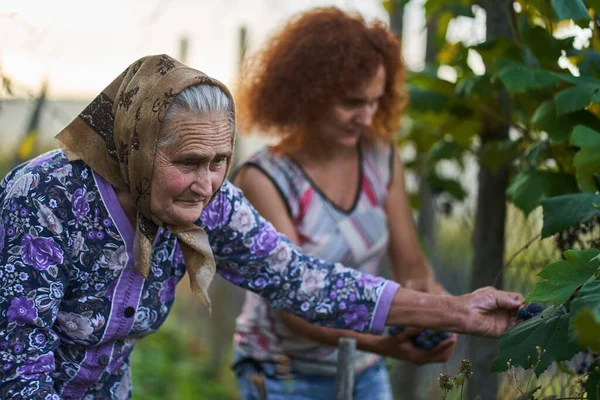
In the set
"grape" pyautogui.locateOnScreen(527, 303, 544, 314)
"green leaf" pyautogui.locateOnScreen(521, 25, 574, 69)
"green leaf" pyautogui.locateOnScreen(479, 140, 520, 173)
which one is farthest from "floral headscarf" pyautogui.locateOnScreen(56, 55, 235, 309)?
"green leaf" pyautogui.locateOnScreen(479, 140, 520, 173)

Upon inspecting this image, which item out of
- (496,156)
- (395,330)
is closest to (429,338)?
(395,330)

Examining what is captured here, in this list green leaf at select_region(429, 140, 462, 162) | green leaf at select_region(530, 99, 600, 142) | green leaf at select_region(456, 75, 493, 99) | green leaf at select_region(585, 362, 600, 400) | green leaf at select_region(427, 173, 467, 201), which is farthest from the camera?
green leaf at select_region(427, 173, 467, 201)

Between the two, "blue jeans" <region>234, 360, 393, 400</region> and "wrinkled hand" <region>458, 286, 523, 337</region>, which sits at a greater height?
"wrinkled hand" <region>458, 286, 523, 337</region>

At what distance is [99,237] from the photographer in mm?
2213

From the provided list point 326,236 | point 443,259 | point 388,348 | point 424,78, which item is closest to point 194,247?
point 388,348

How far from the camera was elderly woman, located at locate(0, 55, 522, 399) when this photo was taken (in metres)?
2.09

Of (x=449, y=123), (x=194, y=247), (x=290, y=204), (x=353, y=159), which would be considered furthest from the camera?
(x=449, y=123)

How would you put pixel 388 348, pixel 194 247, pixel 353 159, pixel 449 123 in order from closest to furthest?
1. pixel 194 247
2. pixel 388 348
3. pixel 353 159
4. pixel 449 123

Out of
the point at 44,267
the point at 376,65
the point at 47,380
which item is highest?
the point at 376,65

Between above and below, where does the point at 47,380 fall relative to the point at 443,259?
below

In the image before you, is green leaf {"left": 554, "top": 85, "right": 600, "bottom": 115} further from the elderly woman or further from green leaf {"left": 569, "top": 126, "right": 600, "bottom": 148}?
the elderly woman

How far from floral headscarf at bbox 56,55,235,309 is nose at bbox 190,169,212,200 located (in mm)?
100

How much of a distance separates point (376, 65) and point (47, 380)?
6.10 ft

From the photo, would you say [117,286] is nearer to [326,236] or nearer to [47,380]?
[47,380]
